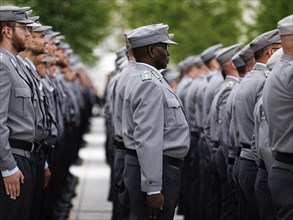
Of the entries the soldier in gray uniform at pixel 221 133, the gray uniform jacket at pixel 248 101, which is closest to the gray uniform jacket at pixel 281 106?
the gray uniform jacket at pixel 248 101

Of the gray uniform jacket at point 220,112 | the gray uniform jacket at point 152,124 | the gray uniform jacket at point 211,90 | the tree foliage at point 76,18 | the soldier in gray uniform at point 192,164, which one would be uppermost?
the gray uniform jacket at point 152,124

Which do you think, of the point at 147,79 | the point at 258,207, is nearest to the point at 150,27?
the point at 147,79

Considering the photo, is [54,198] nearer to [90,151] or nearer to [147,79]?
[147,79]

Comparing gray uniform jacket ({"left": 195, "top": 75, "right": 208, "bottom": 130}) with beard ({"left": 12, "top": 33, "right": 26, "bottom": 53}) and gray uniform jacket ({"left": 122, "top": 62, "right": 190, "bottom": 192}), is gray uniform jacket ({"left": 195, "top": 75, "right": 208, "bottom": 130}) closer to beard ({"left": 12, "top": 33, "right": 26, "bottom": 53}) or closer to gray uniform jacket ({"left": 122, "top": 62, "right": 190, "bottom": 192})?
gray uniform jacket ({"left": 122, "top": 62, "right": 190, "bottom": 192})

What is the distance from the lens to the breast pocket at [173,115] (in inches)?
301

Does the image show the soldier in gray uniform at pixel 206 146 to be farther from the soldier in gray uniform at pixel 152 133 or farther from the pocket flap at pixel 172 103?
the pocket flap at pixel 172 103

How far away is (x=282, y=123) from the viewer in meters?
6.93

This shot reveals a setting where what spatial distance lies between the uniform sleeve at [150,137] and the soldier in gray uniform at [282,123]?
0.86 m

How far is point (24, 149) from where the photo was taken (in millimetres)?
7730

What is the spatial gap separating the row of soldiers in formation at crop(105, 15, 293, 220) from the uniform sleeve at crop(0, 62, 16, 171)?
0.91 meters

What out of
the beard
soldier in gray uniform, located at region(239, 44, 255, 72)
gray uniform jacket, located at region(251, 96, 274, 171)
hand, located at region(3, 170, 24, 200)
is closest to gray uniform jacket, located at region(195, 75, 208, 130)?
soldier in gray uniform, located at region(239, 44, 255, 72)

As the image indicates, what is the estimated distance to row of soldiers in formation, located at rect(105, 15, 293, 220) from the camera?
23.0 feet

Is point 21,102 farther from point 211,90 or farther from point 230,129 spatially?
point 211,90

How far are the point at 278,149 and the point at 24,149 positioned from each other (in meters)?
1.94
